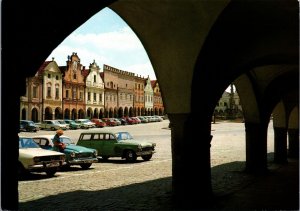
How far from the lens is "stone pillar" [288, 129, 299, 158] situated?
71.8 feet

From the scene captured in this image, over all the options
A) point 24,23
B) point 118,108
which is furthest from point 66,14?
point 118,108

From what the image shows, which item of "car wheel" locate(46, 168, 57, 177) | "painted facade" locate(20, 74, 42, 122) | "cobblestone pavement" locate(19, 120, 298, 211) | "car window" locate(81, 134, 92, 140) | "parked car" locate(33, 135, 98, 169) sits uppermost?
"painted facade" locate(20, 74, 42, 122)

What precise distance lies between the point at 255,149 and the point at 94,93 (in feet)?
183

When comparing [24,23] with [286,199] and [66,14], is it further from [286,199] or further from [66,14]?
[286,199]

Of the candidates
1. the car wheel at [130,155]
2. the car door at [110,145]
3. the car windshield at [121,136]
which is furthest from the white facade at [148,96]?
the car wheel at [130,155]

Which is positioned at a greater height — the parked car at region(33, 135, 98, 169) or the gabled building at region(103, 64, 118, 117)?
→ the gabled building at region(103, 64, 118, 117)

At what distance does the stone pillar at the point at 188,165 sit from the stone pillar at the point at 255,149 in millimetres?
6140

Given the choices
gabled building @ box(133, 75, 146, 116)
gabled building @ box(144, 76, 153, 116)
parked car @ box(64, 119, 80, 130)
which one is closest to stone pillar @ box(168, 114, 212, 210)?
parked car @ box(64, 119, 80, 130)

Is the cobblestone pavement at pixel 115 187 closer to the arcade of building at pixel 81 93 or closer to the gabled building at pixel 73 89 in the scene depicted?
the arcade of building at pixel 81 93

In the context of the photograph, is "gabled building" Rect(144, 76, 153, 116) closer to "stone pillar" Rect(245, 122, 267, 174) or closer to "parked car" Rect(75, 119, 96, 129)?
"parked car" Rect(75, 119, 96, 129)

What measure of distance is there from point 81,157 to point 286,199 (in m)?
8.76

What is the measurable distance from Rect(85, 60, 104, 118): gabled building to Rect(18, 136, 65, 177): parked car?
172 feet

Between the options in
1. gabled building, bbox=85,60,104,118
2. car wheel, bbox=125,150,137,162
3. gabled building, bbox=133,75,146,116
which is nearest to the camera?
car wheel, bbox=125,150,137,162

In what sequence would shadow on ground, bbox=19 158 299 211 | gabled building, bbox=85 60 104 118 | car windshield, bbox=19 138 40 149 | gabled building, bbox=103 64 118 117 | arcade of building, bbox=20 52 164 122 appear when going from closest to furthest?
shadow on ground, bbox=19 158 299 211, car windshield, bbox=19 138 40 149, arcade of building, bbox=20 52 164 122, gabled building, bbox=85 60 104 118, gabled building, bbox=103 64 118 117
